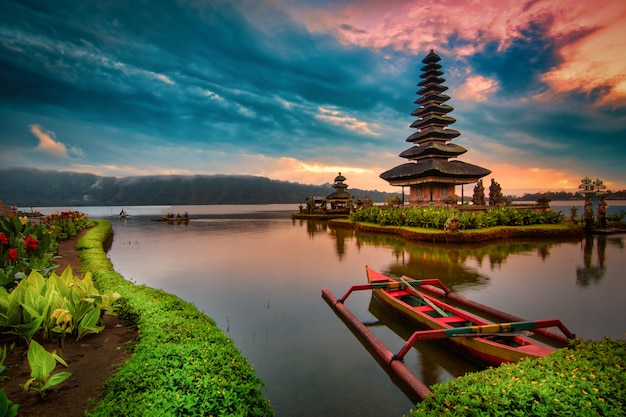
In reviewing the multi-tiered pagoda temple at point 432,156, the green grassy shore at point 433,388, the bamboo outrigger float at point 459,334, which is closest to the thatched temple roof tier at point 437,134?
the multi-tiered pagoda temple at point 432,156

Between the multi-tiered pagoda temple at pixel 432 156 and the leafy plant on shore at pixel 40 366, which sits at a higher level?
the multi-tiered pagoda temple at pixel 432 156

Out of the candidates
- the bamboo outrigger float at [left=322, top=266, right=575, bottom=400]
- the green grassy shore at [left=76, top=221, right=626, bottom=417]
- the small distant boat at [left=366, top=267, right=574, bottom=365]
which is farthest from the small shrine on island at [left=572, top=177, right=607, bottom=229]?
the green grassy shore at [left=76, top=221, right=626, bottom=417]

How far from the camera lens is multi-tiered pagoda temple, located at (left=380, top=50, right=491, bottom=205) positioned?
106ft

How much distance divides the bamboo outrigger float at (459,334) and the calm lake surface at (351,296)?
30 centimetres

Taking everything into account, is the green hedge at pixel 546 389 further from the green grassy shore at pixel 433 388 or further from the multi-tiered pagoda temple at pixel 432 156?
the multi-tiered pagoda temple at pixel 432 156

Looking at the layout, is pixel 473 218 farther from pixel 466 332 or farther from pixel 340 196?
pixel 340 196

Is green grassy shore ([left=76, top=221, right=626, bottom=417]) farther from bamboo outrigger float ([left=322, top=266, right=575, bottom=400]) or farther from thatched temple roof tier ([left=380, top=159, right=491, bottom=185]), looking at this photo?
thatched temple roof tier ([left=380, top=159, right=491, bottom=185])

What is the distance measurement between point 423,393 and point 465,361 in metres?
1.74

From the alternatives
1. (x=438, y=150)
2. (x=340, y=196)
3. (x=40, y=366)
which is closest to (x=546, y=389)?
(x=40, y=366)

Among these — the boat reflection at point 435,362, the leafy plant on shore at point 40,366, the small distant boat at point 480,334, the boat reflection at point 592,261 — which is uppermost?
the leafy plant on shore at point 40,366

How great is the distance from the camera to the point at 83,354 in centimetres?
434

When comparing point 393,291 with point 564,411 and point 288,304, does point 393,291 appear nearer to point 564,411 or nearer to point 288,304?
point 288,304

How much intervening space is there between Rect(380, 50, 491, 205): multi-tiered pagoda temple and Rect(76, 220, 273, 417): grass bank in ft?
99.2

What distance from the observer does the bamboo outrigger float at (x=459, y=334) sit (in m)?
4.36
